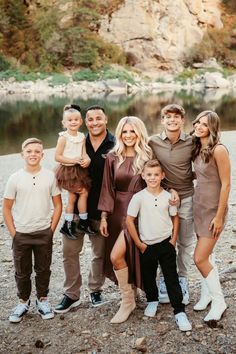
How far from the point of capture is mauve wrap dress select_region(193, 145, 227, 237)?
328 cm

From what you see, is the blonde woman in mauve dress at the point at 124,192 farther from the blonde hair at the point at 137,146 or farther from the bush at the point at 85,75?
the bush at the point at 85,75

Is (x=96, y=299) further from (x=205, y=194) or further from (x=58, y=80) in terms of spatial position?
(x=58, y=80)

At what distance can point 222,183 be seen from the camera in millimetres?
3221

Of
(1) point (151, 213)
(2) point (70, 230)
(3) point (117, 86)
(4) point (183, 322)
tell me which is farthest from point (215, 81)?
(4) point (183, 322)

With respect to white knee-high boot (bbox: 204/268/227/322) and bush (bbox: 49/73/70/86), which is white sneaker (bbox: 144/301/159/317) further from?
bush (bbox: 49/73/70/86)

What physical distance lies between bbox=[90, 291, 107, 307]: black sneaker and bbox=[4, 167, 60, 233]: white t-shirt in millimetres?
748

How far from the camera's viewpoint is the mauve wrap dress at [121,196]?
11.1ft

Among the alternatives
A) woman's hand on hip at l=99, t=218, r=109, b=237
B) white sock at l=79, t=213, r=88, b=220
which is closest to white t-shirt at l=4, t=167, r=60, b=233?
white sock at l=79, t=213, r=88, b=220

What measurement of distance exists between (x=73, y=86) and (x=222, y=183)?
3892 centimetres

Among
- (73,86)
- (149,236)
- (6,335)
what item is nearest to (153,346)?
(149,236)

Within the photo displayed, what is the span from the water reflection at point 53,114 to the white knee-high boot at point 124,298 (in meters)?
12.7

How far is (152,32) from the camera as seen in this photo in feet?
169

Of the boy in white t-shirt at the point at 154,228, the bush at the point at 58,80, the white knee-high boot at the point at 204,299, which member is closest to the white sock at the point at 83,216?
the boy in white t-shirt at the point at 154,228

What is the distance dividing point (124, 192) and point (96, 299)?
3.17 feet
